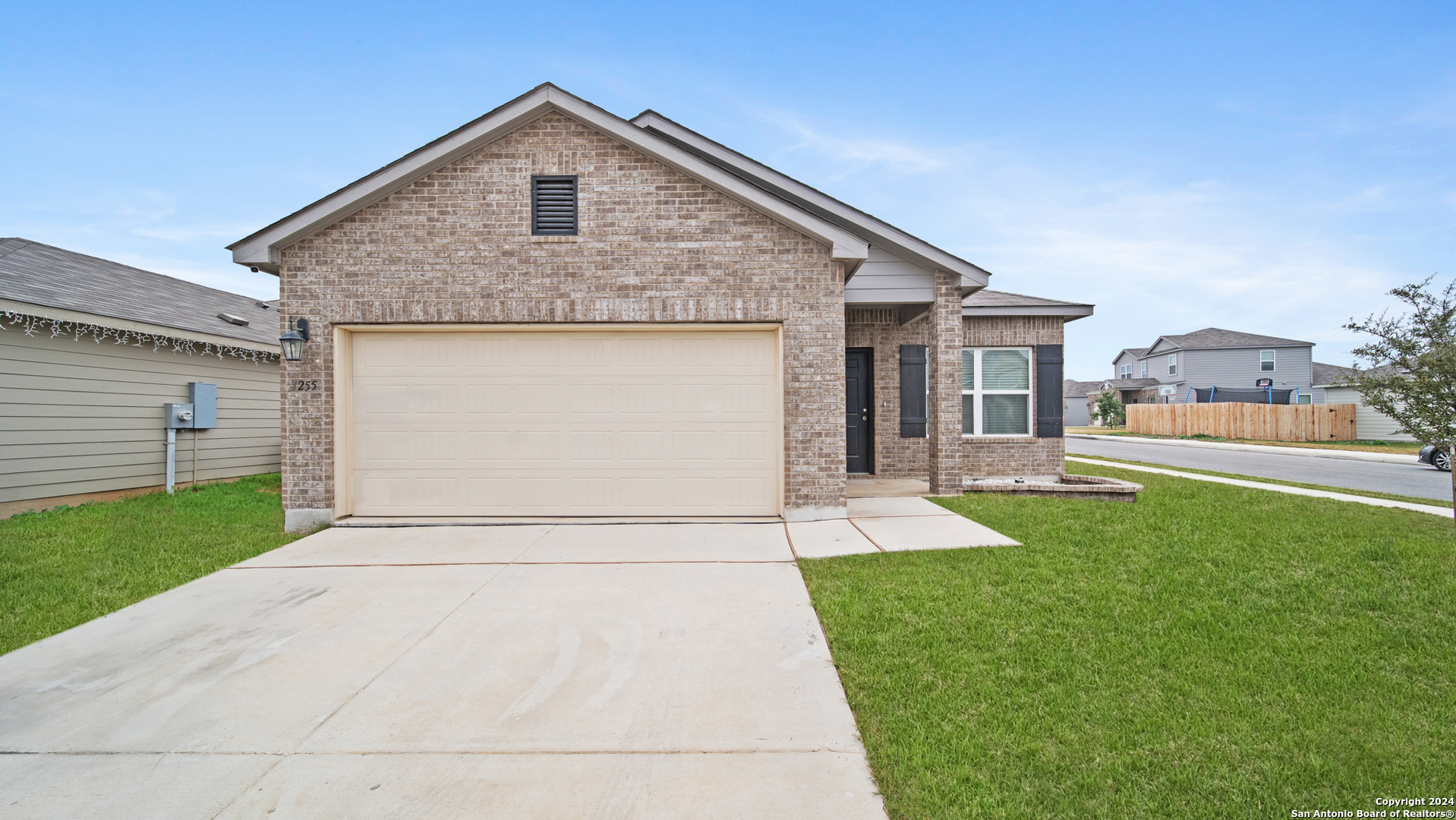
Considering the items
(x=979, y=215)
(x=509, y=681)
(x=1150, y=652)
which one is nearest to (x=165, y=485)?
(x=509, y=681)

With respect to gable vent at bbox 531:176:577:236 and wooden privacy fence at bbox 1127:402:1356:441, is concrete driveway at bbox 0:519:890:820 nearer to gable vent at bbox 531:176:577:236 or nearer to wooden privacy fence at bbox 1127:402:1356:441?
gable vent at bbox 531:176:577:236

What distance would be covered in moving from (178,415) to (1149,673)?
14.4 m

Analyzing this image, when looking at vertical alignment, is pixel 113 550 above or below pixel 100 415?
below

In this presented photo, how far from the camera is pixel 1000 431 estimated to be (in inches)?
456

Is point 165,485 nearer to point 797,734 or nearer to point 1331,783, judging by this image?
point 797,734

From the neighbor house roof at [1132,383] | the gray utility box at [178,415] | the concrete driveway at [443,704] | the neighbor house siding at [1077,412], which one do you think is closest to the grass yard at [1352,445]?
the neighbor house roof at [1132,383]

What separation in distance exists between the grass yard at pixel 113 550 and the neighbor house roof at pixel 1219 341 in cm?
4977

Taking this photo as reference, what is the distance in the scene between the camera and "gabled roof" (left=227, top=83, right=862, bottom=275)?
7.51 metres

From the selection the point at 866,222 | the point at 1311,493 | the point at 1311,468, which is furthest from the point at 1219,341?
the point at 866,222

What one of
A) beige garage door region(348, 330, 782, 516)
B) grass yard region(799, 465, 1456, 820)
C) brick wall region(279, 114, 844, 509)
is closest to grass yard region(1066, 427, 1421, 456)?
grass yard region(799, 465, 1456, 820)

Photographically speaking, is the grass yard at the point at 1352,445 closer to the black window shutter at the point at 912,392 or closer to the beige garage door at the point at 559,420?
the black window shutter at the point at 912,392

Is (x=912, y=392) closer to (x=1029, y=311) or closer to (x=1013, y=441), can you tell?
(x=1013, y=441)

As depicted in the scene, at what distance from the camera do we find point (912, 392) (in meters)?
11.3

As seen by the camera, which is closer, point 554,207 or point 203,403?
point 554,207
